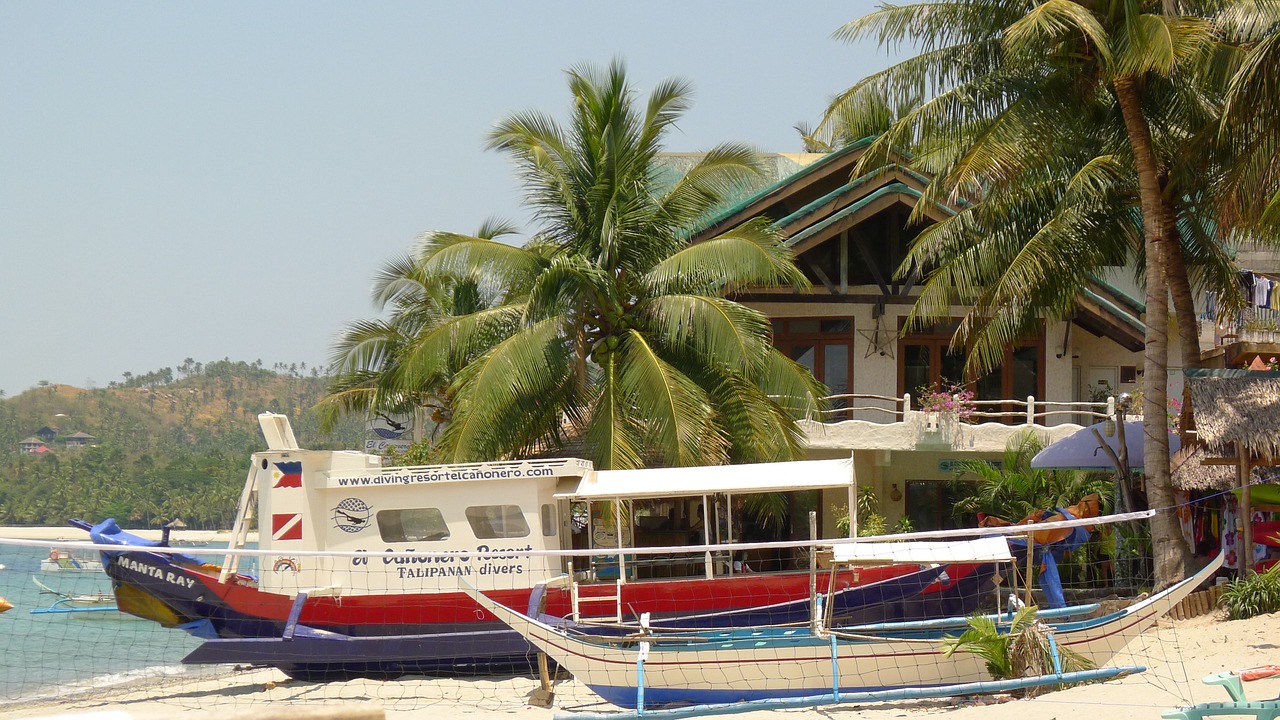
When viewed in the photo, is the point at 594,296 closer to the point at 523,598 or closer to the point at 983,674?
the point at 523,598

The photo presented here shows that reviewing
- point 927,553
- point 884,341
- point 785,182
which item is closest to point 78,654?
point 785,182

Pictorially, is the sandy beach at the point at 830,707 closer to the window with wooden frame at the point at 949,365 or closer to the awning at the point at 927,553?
the awning at the point at 927,553

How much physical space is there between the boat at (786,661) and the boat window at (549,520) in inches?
142

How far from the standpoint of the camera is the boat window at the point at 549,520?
1501 cm

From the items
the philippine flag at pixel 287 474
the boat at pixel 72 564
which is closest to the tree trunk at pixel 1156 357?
the philippine flag at pixel 287 474

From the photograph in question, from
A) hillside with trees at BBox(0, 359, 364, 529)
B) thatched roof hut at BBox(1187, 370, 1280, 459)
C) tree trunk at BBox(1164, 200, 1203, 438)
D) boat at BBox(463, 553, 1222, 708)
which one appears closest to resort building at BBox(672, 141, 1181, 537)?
tree trunk at BBox(1164, 200, 1203, 438)

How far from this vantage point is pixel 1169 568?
14.3 metres

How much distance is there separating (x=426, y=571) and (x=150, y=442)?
95950mm

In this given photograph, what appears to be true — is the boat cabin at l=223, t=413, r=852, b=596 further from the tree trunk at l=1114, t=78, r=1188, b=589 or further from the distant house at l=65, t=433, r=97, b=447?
the distant house at l=65, t=433, r=97, b=447

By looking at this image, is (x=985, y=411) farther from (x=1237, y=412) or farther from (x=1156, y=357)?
(x=1237, y=412)

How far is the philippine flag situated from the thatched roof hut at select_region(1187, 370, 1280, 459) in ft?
34.2

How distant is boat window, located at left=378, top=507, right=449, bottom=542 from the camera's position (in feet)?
49.4

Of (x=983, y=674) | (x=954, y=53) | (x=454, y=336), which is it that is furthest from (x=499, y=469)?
(x=954, y=53)

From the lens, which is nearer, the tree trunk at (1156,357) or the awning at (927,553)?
the awning at (927,553)
